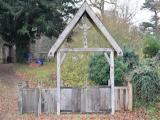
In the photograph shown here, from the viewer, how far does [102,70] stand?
22266 mm

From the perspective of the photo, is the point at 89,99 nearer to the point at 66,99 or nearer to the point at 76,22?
the point at 66,99

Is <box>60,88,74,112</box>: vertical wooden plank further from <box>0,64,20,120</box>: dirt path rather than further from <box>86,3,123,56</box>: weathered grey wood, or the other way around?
<box>86,3,123,56</box>: weathered grey wood

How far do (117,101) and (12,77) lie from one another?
15637 millimetres

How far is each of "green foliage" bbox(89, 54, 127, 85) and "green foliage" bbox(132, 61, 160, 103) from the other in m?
3.71

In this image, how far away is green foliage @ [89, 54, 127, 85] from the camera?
71.1 ft

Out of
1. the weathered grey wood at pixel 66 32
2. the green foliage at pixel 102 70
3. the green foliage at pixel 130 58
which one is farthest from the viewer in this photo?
the green foliage at pixel 130 58

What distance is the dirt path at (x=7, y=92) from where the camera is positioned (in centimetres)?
1764

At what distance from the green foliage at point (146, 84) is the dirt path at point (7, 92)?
5.68m

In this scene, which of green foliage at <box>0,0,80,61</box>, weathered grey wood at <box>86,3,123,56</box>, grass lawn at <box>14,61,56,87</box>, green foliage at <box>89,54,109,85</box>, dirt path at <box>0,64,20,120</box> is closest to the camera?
weathered grey wood at <box>86,3,123,56</box>

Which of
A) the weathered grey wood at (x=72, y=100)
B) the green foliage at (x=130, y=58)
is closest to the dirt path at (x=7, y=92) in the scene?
the weathered grey wood at (x=72, y=100)

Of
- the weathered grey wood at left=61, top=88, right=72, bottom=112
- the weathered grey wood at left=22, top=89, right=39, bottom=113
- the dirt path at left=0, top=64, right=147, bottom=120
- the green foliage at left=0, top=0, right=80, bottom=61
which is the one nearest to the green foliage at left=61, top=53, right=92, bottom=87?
the dirt path at left=0, top=64, right=147, bottom=120

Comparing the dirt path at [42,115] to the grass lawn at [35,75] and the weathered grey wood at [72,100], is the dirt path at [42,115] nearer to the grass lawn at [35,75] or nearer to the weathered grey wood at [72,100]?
the weathered grey wood at [72,100]

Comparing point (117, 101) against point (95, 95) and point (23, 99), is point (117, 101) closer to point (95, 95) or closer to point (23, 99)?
point (95, 95)

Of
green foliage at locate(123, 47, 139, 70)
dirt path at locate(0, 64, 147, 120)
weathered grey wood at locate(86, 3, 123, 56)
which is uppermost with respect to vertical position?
weathered grey wood at locate(86, 3, 123, 56)
